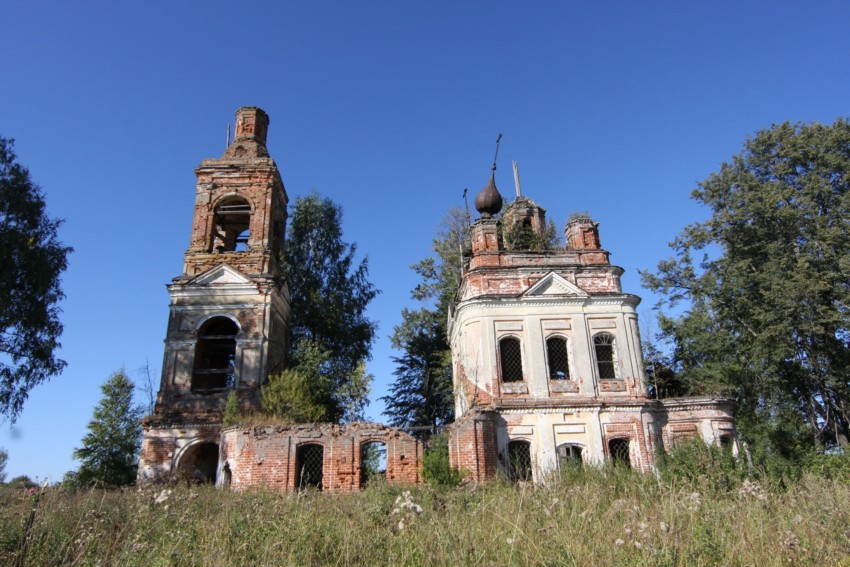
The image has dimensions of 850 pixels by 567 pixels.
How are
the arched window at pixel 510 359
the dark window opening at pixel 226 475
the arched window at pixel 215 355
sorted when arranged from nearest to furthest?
the dark window opening at pixel 226 475 → the arched window at pixel 510 359 → the arched window at pixel 215 355

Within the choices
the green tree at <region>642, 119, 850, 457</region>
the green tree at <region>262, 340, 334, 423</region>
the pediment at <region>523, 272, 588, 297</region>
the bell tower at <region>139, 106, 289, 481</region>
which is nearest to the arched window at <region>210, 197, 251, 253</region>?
the bell tower at <region>139, 106, 289, 481</region>

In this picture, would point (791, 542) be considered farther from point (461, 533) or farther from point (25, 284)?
point (25, 284)

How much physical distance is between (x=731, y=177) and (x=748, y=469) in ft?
53.6

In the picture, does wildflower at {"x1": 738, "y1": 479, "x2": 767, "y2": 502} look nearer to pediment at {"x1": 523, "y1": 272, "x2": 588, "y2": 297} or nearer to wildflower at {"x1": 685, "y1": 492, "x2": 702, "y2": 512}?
wildflower at {"x1": 685, "y1": 492, "x2": 702, "y2": 512}

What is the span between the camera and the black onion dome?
82.7 feet

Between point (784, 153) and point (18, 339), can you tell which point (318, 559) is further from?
point (784, 153)

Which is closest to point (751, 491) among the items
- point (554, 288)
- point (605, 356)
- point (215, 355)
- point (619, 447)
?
point (619, 447)

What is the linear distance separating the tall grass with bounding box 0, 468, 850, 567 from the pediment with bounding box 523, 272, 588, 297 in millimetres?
12126

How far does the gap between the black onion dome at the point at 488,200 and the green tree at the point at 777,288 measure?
726cm

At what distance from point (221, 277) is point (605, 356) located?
568 inches

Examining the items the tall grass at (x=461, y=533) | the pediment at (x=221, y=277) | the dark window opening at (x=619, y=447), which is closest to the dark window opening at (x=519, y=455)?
the dark window opening at (x=619, y=447)

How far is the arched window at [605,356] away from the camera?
19484mm

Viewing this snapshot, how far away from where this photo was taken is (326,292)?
2906cm

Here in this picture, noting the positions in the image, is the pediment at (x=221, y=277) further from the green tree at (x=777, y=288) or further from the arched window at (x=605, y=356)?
the green tree at (x=777, y=288)
